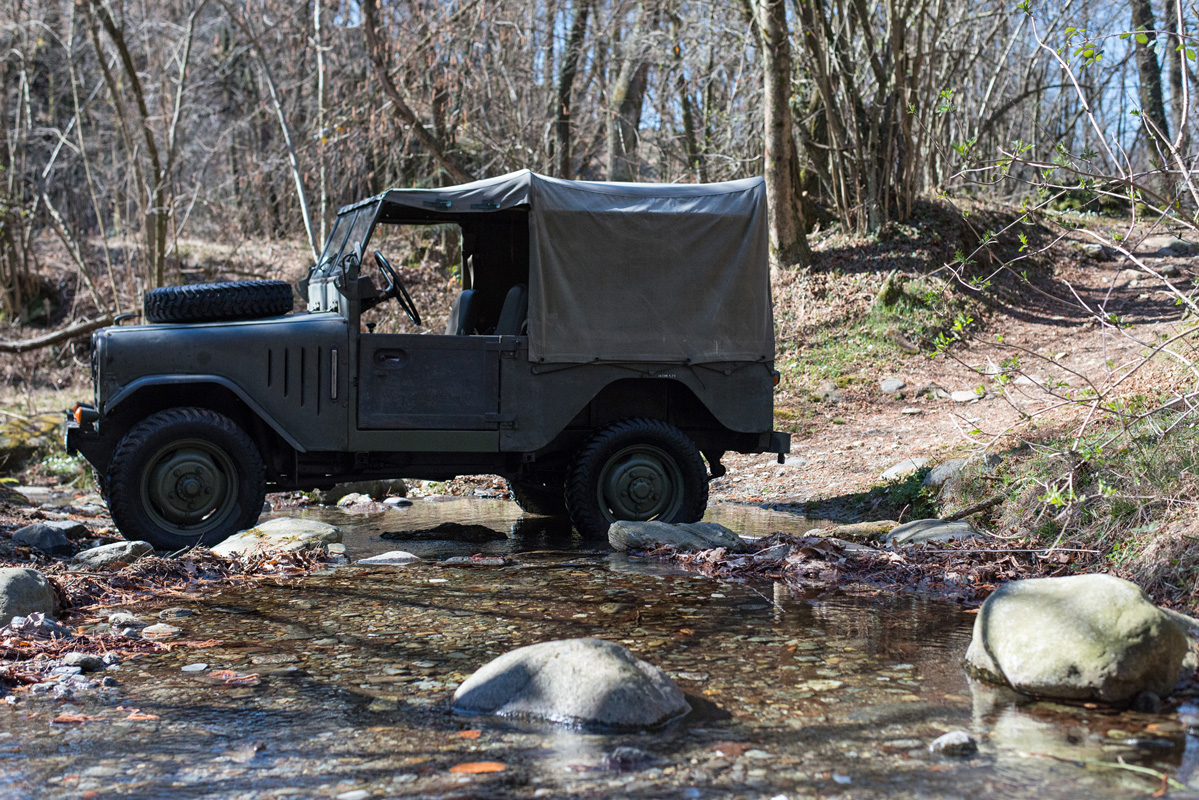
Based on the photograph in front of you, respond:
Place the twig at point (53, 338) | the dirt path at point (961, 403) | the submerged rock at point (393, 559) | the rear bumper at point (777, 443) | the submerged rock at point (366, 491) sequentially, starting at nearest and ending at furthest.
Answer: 1. the submerged rock at point (393, 559)
2. the rear bumper at point (777, 443)
3. the dirt path at point (961, 403)
4. the submerged rock at point (366, 491)
5. the twig at point (53, 338)

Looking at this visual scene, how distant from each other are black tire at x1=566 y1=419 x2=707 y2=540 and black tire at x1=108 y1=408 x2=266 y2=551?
7.47ft

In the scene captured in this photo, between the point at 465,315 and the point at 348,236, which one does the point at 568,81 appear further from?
the point at 348,236

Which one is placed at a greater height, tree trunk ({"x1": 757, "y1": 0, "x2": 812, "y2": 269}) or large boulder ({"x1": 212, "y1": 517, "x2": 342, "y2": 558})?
tree trunk ({"x1": 757, "y1": 0, "x2": 812, "y2": 269})

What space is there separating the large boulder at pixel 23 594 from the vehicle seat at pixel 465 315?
163 inches

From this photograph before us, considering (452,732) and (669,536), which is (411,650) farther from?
(669,536)

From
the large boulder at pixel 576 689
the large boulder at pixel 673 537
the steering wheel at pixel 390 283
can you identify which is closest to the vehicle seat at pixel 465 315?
the steering wheel at pixel 390 283

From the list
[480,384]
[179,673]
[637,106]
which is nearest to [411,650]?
[179,673]

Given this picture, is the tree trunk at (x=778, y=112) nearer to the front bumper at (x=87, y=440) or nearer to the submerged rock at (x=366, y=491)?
the submerged rock at (x=366, y=491)

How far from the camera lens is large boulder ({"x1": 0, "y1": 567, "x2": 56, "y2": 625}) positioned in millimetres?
4885

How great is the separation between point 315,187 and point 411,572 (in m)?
16.0

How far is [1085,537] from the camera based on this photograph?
6012mm

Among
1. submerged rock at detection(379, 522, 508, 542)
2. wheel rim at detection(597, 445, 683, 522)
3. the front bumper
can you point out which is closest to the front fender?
the front bumper

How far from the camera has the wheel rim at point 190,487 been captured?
6977 millimetres

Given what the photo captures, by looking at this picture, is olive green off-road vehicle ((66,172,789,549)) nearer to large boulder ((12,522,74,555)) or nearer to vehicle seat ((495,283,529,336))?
vehicle seat ((495,283,529,336))
